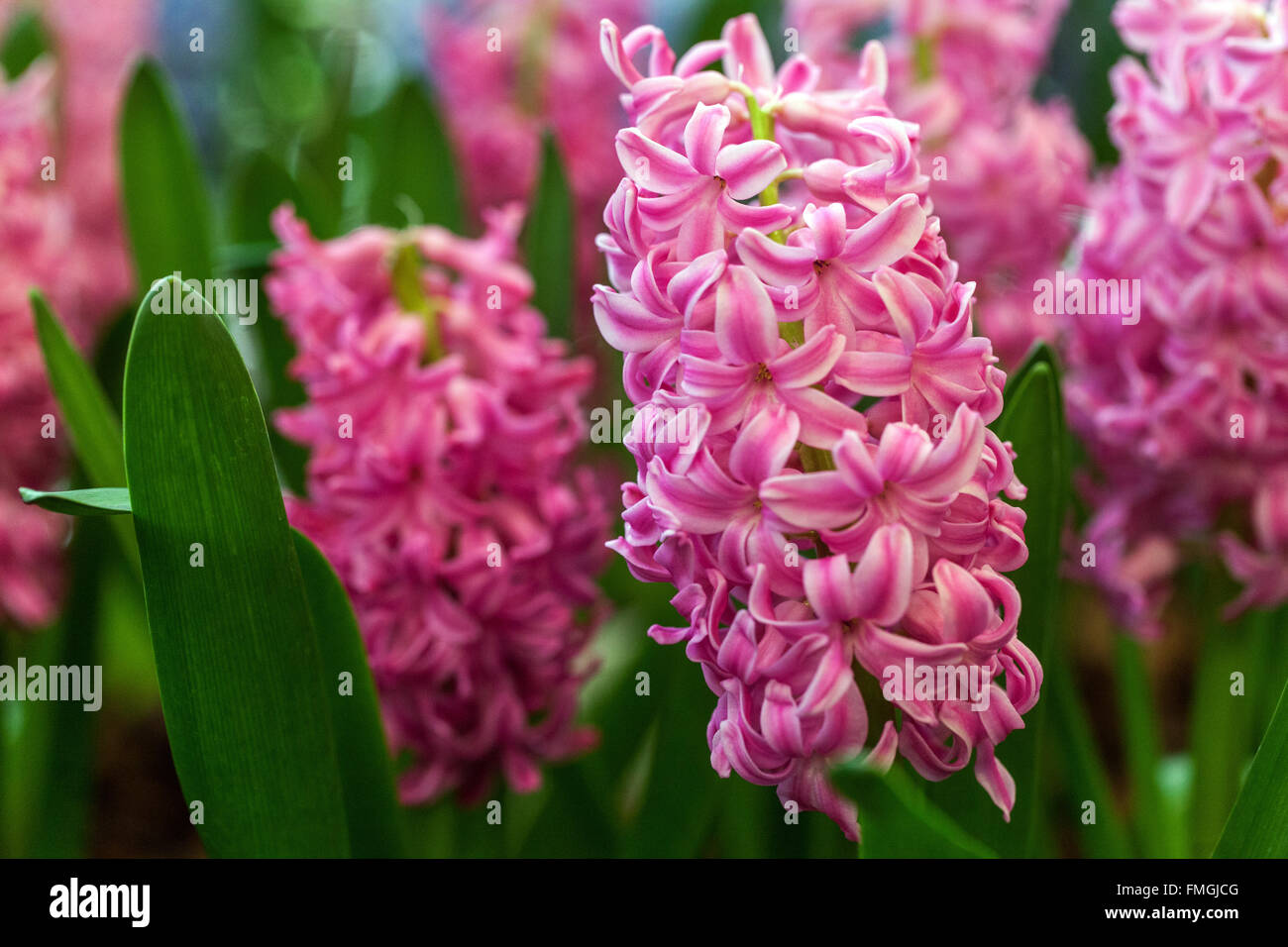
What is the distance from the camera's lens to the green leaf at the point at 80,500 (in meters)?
0.62

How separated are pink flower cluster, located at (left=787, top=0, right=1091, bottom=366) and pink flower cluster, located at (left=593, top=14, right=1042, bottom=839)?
557 mm

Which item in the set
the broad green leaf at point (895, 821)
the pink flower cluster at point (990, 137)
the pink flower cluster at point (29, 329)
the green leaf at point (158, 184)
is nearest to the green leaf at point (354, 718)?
the broad green leaf at point (895, 821)

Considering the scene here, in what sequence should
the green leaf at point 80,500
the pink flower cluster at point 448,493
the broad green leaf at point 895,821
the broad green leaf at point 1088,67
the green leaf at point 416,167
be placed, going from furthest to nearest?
the broad green leaf at point 1088,67 < the green leaf at point 416,167 < the pink flower cluster at point 448,493 < the green leaf at point 80,500 < the broad green leaf at point 895,821

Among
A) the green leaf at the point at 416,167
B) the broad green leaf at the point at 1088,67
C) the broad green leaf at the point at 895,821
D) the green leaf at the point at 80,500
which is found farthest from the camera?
the broad green leaf at the point at 1088,67

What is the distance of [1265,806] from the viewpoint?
674 mm

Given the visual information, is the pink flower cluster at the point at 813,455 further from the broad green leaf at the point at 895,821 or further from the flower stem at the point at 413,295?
the flower stem at the point at 413,295

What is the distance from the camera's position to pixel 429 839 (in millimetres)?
1019

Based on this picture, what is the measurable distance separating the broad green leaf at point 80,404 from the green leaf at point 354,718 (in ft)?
0.82

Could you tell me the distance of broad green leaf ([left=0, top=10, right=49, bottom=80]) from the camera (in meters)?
1.41

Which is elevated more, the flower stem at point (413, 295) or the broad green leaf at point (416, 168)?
the broad green leaf at point (416, 168)

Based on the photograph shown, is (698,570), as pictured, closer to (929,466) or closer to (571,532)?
(929,466)

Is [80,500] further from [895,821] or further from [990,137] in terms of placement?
[990,137]
